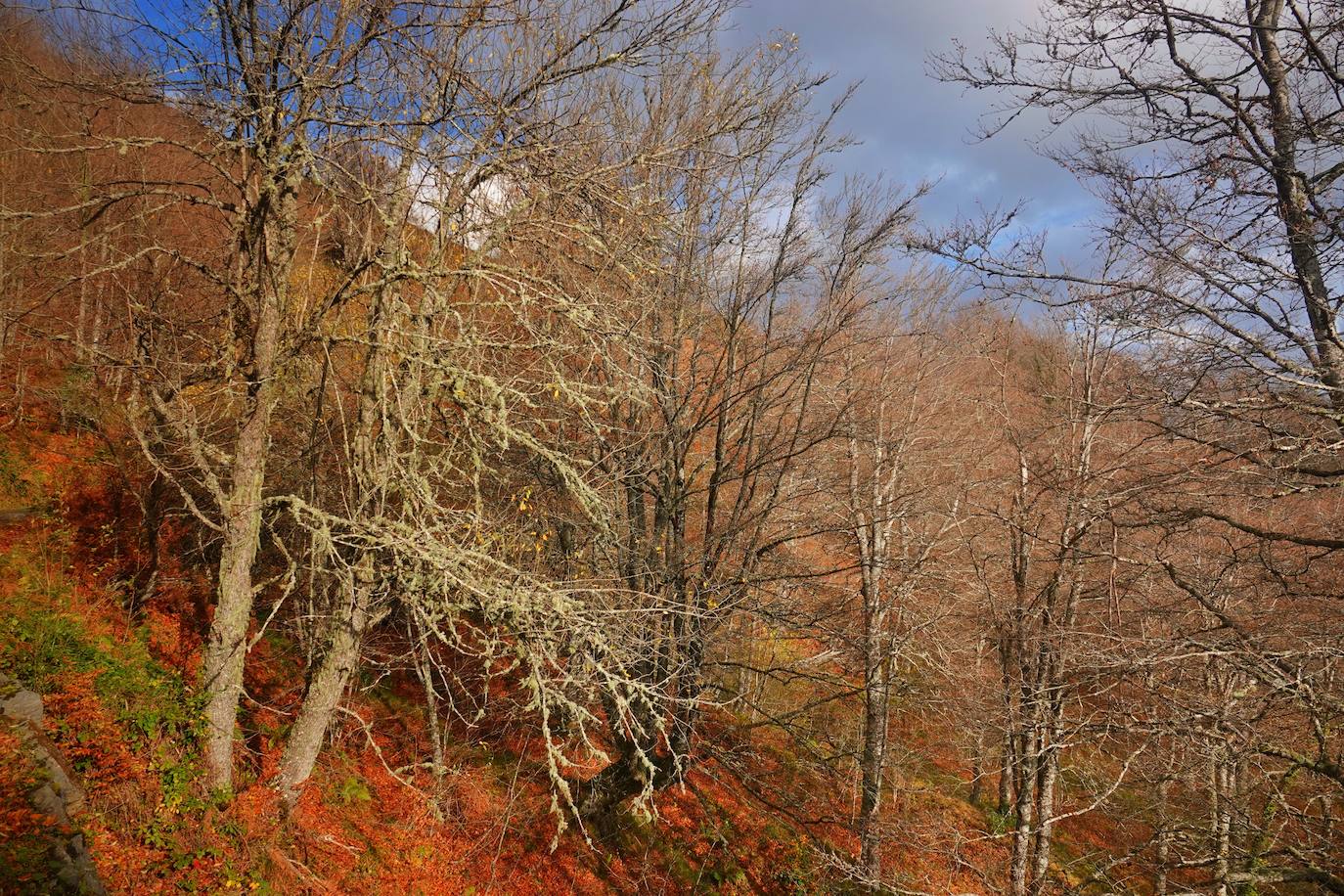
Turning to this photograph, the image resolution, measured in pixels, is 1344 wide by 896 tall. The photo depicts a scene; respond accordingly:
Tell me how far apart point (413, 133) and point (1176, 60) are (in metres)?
5.95

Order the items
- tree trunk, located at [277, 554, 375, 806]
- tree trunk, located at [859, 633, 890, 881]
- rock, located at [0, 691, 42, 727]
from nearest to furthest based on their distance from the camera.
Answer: rock, located at [0, 691, 42, 727] → tree trunk, located at [277, 554, 375, 806] → tree trunk, located at [859, 633, 890, 881]

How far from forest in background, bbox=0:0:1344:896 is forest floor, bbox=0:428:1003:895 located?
4 centimetres

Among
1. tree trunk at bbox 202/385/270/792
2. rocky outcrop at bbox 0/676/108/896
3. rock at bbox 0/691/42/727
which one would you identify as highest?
tree trunk at bbox 202/385/270/792

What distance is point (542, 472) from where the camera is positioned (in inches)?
279

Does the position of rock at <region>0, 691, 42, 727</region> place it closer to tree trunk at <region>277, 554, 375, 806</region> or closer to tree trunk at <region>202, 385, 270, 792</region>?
tree trunk at <region>202, 385, 270, 792</region>

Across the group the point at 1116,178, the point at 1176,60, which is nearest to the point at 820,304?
the point at 1116,178

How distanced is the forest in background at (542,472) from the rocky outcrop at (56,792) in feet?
0.34

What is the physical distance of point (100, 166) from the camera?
31.6 feet

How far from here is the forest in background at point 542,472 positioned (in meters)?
4.14

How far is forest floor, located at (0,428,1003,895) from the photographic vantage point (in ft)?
14.1

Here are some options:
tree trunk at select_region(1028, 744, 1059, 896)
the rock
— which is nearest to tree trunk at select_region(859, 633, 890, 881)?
tree trunk at select_region(1028, 744, 1059, 896)

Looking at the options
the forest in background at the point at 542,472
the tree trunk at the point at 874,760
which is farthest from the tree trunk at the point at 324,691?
the tree trunk at the point at 874,760

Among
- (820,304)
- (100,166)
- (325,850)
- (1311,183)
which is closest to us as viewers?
(1311,183)

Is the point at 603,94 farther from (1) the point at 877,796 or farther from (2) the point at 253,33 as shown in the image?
(1) the point at 877,796
